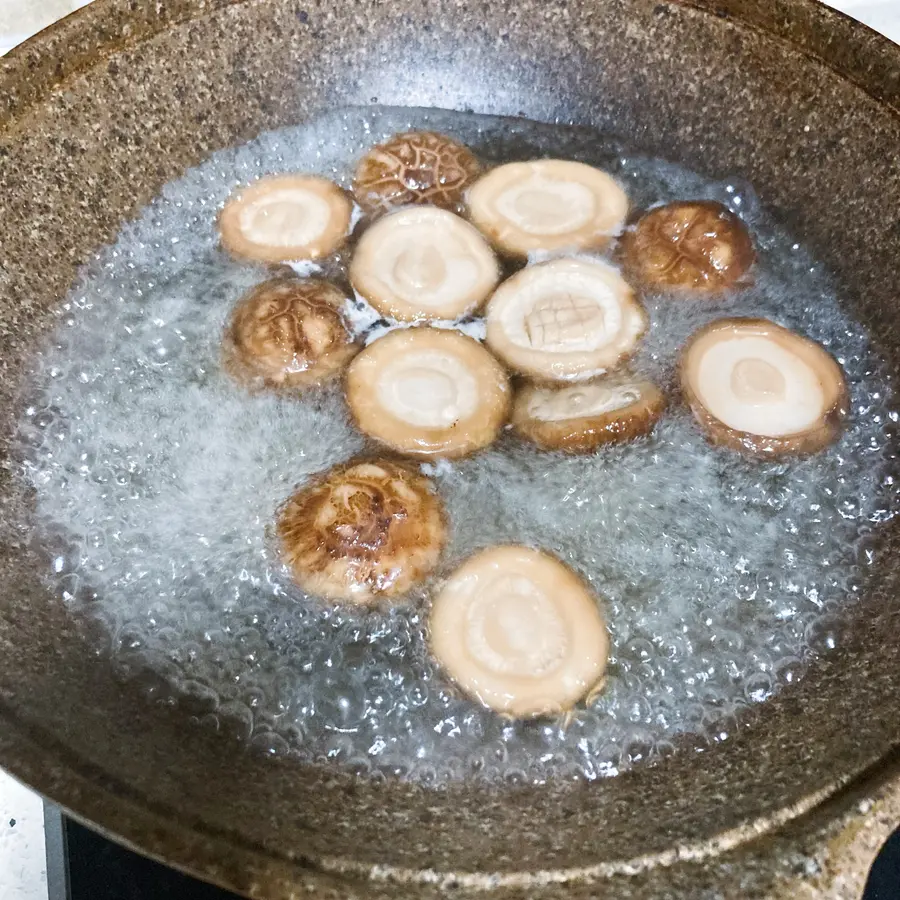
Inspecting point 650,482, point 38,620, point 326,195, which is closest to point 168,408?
point 38,620

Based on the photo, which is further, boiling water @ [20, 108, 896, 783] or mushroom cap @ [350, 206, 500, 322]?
mushroom cap @ [350, 206, 500, 322]

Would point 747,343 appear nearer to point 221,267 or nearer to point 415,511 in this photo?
point 415,511

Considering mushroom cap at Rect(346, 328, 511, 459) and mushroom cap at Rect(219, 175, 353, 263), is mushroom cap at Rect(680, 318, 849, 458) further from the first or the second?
mushroom cap at Rect(219, 175, 353, 263)

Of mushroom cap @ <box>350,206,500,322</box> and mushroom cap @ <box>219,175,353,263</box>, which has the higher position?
mushroom cap @ <box>219,175,353,263</box>

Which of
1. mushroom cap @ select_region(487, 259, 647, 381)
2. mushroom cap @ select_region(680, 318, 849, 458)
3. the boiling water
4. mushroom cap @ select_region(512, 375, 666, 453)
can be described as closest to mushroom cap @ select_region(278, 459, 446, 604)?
the boiling water

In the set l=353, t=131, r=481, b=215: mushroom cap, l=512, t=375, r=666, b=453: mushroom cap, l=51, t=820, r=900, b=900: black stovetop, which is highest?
l=353, t=131, r=481, b=215: mushroom cap

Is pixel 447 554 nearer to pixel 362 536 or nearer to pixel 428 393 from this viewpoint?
pixel 362 536
